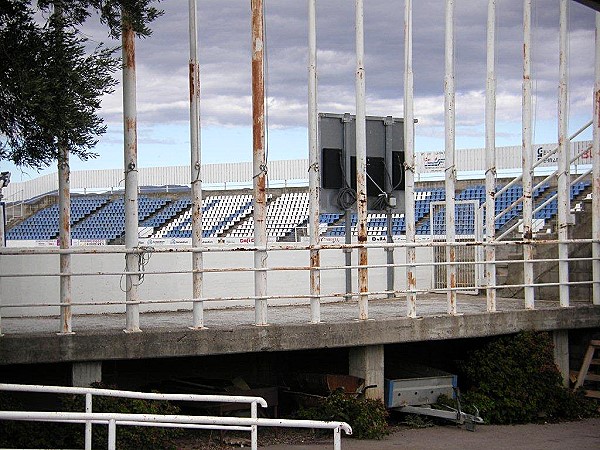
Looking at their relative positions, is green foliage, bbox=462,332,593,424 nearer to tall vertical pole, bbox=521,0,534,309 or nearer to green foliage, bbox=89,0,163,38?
tall vertical pole, bbox=521,0,534,309

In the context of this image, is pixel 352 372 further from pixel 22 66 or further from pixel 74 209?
pixel 74 209

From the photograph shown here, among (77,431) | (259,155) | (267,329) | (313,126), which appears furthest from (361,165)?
(77,431)

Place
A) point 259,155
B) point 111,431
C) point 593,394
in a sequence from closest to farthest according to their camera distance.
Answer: point 111,431, point 259,155, point 593,394

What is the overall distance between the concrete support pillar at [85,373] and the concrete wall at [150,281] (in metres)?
2.40

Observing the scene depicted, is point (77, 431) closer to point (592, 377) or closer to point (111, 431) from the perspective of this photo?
point (111, 431)

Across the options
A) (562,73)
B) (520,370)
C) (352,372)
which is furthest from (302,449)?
(562,73)

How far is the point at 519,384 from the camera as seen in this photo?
16062 mm

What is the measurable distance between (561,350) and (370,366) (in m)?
4.36

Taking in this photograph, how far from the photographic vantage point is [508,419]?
15898 millimetres

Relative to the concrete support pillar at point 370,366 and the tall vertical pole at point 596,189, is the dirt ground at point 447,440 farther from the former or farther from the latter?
the tall vertical pole at point 596,189

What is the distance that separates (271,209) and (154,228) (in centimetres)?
560

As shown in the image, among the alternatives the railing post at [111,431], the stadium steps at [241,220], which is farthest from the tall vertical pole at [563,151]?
the stadium steps at [241,220]

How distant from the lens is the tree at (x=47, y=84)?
399 inches

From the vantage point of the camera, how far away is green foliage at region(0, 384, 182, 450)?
39.3ft
